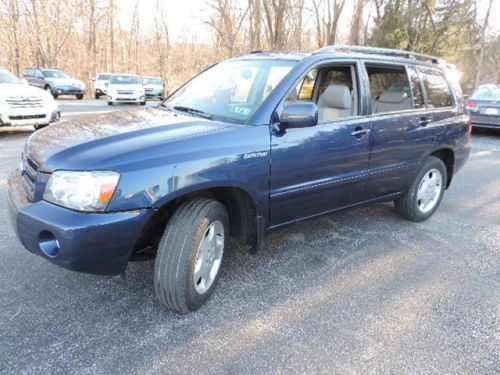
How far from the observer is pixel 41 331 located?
7.97 feet

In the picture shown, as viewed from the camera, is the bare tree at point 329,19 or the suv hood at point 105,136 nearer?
the suv hood at point 105,136

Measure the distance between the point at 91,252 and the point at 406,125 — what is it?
122 inches

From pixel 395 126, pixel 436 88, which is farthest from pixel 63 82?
pixel 395 126

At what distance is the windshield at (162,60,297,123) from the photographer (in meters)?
3.08

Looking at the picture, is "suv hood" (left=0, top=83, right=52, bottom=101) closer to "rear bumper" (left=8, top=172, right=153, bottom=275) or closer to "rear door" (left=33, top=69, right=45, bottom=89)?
"rear bumper" (left=8, top=172, right=153, bottom=275)

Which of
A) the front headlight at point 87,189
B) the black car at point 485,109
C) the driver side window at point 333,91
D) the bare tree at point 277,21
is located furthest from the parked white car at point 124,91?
the front headlight at point 87,189

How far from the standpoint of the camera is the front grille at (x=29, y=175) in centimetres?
243

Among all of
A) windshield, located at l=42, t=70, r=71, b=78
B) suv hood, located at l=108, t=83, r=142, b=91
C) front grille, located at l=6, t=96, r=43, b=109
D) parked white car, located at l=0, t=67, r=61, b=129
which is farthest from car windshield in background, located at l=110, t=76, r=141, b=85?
front grille, located at l=6, t=96, r=43, b=109

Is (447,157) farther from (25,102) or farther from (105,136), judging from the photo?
(25,102)

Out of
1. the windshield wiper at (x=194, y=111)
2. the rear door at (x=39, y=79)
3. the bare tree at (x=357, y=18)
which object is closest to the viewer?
the windshield wiper at (x=194, y=111)

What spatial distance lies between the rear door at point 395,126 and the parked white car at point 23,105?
24.6 feet

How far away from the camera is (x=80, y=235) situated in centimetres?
214

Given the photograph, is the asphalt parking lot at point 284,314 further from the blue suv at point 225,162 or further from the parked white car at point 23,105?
the parked white car at point 23,105

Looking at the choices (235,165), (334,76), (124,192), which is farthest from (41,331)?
(334,76)
